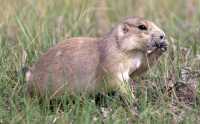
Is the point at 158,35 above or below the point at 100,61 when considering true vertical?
above

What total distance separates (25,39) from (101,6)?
99.4 inches

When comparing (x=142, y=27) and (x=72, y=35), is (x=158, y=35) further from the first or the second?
(x=72, y=35)

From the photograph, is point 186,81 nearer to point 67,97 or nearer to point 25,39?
point 67,97

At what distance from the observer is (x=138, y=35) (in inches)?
272

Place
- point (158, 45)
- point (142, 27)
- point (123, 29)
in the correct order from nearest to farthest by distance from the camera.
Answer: point (158, 45) < point (142, 27) < point (123, 29)

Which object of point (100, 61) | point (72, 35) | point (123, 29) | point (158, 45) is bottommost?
point (72, 35)

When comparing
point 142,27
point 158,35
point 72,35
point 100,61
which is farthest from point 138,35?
point 72,35

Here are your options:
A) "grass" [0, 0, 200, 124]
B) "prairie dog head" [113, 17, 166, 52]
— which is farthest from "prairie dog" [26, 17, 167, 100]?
"grass" [0, 0, 200, 124]

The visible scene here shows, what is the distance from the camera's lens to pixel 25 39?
325 inches

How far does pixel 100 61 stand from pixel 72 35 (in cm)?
202

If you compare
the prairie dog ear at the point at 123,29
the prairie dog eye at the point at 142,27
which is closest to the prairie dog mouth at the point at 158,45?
the prairie dog eye at the point at 142,27

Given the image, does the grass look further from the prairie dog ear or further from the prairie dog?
the prairie dog ear

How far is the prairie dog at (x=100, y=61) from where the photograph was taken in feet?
22.2

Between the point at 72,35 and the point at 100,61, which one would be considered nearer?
the point at 100,61
